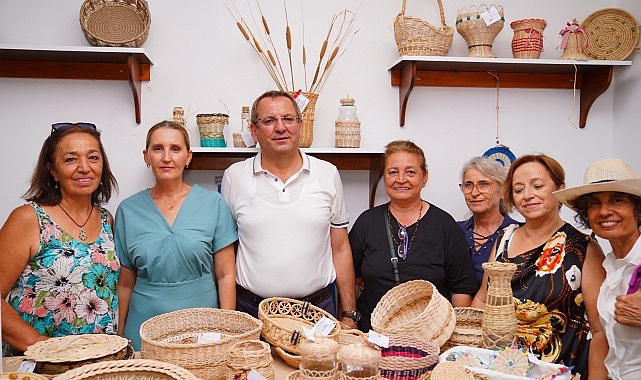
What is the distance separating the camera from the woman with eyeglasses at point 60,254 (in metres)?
1.81

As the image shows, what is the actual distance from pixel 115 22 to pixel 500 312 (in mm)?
2230

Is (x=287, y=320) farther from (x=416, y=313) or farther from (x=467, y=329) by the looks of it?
(x=467, y=329)

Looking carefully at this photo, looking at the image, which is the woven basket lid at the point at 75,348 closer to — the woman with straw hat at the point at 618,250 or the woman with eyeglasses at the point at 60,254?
the woman with eyeglasses at the point at 60,254

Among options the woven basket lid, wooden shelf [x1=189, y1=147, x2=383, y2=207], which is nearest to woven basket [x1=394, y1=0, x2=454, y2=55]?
wooden shelf [x1=189, y1=147, x2=383, y2=207]

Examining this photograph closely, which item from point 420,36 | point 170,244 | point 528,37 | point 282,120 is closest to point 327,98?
point 420,36

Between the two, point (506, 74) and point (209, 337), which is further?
point (506, 74)

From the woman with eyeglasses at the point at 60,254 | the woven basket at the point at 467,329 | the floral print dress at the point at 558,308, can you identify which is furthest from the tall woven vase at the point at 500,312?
the woman with eyeglasses at the point at 60,254

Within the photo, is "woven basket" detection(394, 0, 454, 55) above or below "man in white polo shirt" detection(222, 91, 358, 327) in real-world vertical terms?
above

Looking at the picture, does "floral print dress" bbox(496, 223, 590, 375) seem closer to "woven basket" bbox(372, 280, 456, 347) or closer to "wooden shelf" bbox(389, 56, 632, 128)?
"woven basket" bbox(372, 280, 456, 347)

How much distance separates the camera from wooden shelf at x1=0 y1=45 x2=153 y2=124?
8.34 ft

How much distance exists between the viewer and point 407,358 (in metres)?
1.35

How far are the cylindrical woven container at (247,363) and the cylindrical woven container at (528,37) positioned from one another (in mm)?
2213

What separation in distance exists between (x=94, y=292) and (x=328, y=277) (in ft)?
3.15

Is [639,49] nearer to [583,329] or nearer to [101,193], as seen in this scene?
[583,329]
